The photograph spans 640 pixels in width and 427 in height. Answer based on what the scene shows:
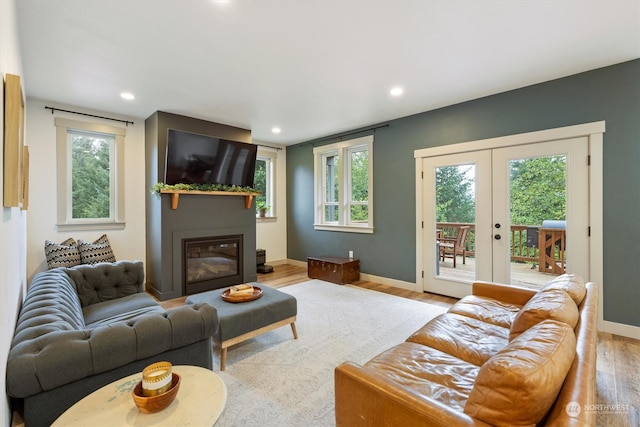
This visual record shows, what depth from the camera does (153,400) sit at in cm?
107

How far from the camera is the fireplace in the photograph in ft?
13.9

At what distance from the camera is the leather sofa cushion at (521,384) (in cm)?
86

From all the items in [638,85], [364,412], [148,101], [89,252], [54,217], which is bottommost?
[364,412]

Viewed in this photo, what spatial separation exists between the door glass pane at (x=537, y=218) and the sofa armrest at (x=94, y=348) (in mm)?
3504

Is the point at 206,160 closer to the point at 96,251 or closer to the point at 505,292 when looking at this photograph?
the point at 96,251

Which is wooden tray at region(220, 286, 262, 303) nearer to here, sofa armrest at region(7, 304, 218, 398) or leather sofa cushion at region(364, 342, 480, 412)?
sofa armrest at region(7, 304, 218, 398)

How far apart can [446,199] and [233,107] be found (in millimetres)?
3230

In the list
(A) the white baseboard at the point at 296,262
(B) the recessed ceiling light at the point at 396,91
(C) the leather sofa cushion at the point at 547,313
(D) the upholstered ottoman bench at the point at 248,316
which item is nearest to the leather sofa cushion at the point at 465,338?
(C) the leather sofa cushion at the point at 547,313

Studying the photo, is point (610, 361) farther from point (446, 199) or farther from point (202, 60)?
point (202, 60)

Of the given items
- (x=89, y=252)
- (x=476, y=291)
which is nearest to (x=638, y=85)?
(x=476, y=291)

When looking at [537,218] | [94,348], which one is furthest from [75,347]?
[537,218]

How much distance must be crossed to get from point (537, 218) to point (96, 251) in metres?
5.42

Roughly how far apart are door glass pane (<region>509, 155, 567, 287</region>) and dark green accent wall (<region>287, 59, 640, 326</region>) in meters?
0.36

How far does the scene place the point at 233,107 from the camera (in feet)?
13.2
